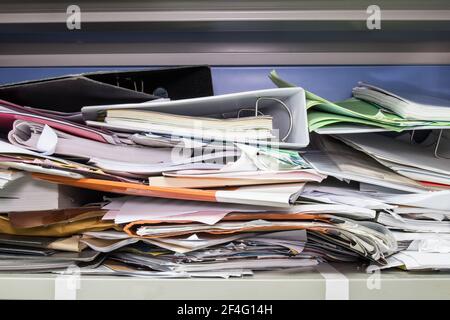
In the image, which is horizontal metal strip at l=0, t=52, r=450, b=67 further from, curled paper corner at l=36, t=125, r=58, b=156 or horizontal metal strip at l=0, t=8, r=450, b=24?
curled paper corner at l=36, t=125, r=58, b=156

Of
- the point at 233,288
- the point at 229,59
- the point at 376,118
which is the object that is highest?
the point at 229,59

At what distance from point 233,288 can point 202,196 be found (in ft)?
0.42

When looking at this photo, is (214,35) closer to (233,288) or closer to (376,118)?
(376,118)

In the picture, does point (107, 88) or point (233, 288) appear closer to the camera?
point (233, 288)

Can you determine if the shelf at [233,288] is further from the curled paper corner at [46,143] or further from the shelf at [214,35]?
the shelf at [214,35]

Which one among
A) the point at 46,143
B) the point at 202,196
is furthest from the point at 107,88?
the point at 202,196

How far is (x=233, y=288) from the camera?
0.53 m

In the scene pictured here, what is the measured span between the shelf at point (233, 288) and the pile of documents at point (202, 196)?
22 millimetres

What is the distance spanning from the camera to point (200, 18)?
788mm

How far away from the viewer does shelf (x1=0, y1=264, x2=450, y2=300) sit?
1.74 ft

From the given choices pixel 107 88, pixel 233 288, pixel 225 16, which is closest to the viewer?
pixel 233 288

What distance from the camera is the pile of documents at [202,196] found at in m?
0.56

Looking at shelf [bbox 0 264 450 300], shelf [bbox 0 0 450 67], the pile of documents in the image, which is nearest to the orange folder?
the pile of documents

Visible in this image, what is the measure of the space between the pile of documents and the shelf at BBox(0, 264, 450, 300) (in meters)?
0.02
